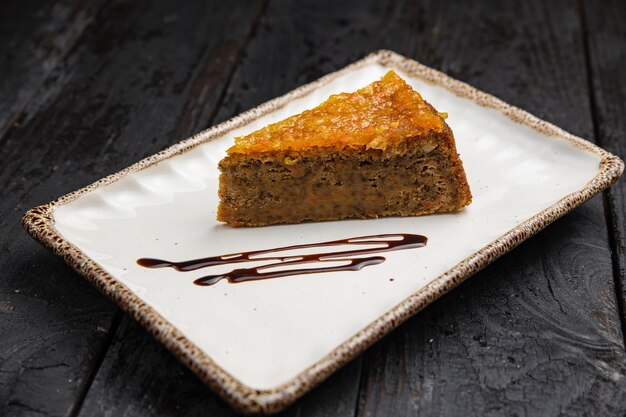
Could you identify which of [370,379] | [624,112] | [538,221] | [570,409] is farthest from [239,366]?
[624,112]

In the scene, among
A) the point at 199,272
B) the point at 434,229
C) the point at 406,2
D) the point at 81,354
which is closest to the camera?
the point at 81,354

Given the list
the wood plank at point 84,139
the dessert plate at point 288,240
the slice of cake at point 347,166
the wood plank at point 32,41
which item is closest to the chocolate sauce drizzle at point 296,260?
the dessert plate at point 288,240

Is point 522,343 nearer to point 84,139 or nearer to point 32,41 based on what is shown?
point 84,139

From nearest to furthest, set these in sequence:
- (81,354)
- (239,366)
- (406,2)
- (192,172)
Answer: (239,366)
(81,354)
(192,172)
(406,2)

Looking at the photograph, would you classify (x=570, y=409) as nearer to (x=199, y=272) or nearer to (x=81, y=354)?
(x=199, y=272)

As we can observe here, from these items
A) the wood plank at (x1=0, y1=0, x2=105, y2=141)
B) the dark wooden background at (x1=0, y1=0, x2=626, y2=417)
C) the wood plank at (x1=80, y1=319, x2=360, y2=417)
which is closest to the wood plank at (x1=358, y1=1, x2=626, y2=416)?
the dark wooden background at (x1=0, y1=0, x2=626, y2=417)

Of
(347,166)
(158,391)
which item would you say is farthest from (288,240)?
(158,391)
